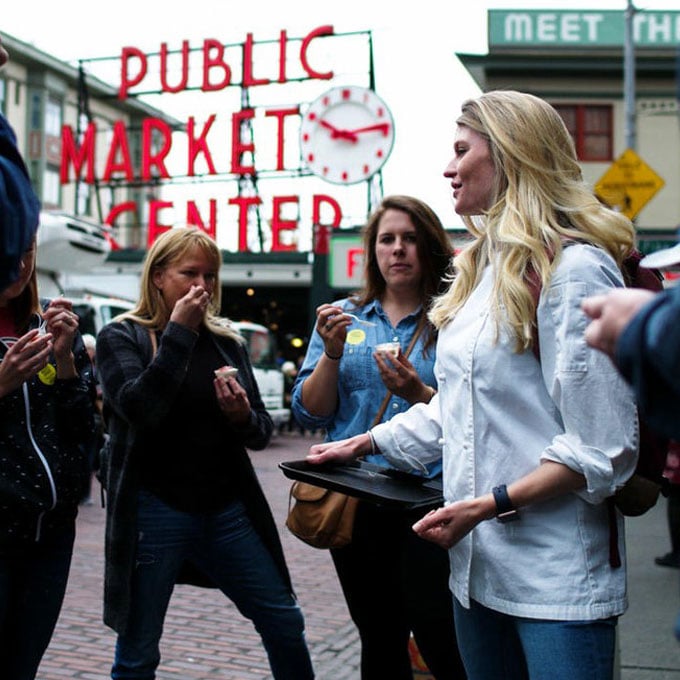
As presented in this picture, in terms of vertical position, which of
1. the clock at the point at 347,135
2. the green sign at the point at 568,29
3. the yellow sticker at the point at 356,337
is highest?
the green sign at the point at 568,29

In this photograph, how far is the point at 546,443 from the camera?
2273 mm

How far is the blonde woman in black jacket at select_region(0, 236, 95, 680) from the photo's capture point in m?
3.07

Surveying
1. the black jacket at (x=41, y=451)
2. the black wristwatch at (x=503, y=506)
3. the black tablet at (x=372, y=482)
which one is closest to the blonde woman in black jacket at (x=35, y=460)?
the black jacket at (x=41, y=451)

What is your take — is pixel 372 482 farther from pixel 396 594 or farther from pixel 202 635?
pixel 202 635

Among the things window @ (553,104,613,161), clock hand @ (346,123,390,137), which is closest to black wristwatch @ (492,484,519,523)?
clock hand @ (346,123,390,137)

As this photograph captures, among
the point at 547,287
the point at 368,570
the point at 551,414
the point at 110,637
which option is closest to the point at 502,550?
the point at 551,414

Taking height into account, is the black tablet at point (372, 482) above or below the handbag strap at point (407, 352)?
below

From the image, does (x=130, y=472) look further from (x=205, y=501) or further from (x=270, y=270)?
(x=270, y=270)

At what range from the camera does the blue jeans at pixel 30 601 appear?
316 centimetres

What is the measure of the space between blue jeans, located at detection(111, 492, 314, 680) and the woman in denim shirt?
0.85 feet

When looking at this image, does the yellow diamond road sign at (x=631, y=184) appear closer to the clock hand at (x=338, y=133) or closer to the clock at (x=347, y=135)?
the clock at (x=347, y=135)

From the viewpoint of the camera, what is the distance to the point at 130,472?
138 inches

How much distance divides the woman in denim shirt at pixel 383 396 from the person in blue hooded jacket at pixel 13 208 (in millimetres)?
1645

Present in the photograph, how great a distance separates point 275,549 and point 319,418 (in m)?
0.51
